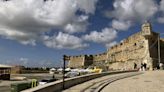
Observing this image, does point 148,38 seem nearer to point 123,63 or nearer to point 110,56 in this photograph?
point 123,63

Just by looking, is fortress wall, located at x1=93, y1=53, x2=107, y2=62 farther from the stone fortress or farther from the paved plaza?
the paved plaza

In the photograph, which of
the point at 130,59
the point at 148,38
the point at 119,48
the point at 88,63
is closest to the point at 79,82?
the point at 148,38

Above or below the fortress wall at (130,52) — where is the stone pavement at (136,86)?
below

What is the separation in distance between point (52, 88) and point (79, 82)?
858 centimetres

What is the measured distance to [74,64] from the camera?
384 feet

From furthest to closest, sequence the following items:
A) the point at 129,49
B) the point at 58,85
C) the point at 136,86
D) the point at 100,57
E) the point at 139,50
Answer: the point at 100,57, the point at 129,49, the point at 139,50, the point at 136,86, the point at 58,85

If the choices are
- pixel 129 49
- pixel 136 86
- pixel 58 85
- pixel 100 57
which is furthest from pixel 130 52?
pixel 58 85

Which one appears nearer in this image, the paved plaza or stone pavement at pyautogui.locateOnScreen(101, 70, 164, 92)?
the paved plaza

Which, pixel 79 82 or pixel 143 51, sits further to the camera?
pixel 143 51

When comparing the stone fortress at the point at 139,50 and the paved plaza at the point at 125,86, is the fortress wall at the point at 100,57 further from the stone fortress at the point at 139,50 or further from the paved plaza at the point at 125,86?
the paved plaza at the point at 125,86

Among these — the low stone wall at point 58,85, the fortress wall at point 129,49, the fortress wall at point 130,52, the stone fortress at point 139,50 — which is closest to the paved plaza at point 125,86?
the low stone wall at point 58,85

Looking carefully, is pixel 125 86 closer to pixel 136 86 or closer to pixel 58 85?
pixel 136 86

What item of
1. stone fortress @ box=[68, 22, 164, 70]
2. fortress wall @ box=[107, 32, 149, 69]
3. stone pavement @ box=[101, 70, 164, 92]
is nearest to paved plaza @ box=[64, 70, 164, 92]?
stone pavement @ box=[101, 70, 164, 92]

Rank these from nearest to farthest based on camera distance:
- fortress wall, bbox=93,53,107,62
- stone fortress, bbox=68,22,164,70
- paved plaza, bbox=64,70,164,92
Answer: paved plaza, bbox=64,70,164,92 < stone fortress, bbox=68,22,164,70 < fortress wall, bbox=93,53,107,62
